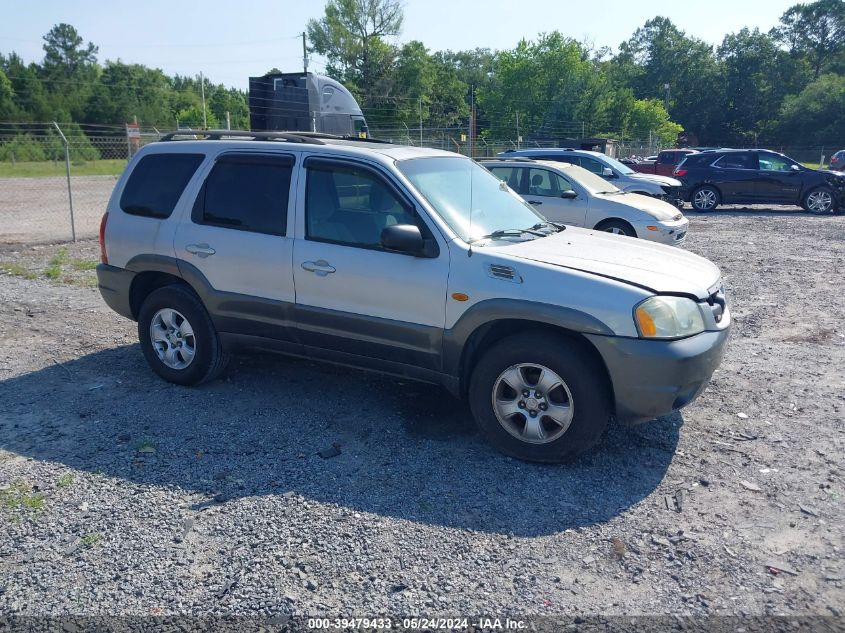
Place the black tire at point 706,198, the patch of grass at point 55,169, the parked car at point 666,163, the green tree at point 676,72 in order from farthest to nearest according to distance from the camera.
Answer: the green tree at point 676,72, the patch of grass at point 55,169, the parked car at point 666,163, the black tire at point 706,198

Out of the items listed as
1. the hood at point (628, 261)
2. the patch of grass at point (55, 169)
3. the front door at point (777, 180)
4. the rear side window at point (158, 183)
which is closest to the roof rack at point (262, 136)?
the rear side window at point (158, 183)

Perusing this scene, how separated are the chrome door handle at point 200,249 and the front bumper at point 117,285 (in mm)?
696

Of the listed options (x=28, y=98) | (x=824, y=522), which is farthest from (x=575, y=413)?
(x=28, y=98)

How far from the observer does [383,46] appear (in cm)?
6469

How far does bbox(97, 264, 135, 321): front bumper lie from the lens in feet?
19.0

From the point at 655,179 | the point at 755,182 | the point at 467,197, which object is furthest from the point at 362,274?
the point at 755,182

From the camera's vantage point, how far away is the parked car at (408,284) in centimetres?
413

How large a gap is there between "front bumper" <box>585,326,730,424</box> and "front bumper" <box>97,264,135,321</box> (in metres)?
3.81

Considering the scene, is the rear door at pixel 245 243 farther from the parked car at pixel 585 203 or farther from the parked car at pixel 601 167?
the parked car at pixel 601 167

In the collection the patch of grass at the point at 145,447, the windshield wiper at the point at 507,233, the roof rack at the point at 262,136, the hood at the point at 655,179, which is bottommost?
the patch of grass at the point at 145,447

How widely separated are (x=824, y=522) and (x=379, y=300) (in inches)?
112

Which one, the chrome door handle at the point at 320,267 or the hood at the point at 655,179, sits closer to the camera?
the chrome door handle at the point at 320,267

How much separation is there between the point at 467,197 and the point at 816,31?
102 metres

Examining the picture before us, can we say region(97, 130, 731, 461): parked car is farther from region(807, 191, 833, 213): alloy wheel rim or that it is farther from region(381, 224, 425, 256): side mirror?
region(807, 191, 833, 213): alloy wheel rim
